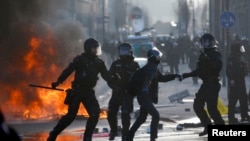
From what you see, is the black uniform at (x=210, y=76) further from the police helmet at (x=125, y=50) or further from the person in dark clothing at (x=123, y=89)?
the police helmet at (x=125, y=50)

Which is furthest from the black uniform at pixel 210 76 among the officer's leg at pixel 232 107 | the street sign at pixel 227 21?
the street sign at pixel 227 21

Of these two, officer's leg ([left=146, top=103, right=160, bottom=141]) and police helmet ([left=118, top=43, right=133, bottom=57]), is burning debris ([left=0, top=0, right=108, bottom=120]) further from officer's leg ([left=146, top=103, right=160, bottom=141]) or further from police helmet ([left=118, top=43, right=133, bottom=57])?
officer's leg ([left=146, top=103, right=160, bottom=141])

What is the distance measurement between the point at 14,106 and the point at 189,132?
6493mm

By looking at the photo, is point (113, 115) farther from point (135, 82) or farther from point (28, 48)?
point (28, 48)

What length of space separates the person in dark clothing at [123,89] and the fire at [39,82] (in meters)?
5.36

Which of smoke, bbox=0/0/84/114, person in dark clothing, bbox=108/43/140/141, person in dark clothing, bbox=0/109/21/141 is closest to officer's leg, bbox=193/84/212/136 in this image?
person in dark clothing, bbox=108/43/140/141

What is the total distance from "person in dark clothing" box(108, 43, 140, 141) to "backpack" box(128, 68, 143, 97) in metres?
0.55

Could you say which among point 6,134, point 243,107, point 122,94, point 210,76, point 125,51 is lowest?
point 243,107

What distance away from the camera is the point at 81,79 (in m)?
13.4

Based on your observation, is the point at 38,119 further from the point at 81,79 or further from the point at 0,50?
the point at 81,79

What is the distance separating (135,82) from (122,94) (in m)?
1.22

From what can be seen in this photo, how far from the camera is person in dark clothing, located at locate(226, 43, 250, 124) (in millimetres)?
17875

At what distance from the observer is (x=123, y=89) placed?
14617 mm

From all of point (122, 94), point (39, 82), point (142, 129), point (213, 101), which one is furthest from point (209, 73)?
point (39, 82)
